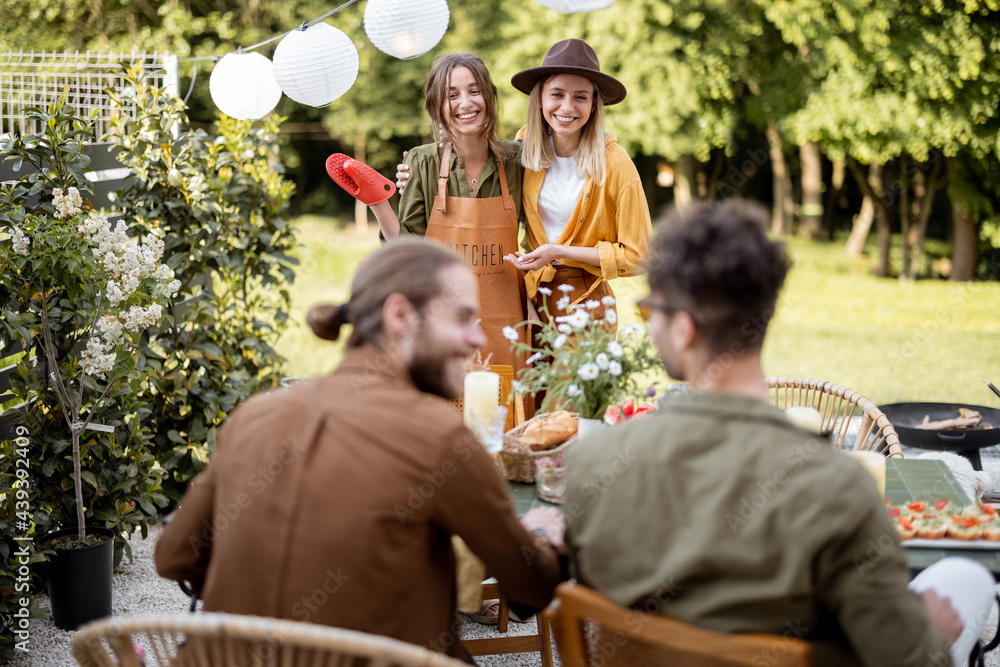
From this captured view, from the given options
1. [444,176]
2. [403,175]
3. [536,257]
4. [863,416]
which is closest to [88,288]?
[403,175]

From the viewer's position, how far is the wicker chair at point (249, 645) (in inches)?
47.4

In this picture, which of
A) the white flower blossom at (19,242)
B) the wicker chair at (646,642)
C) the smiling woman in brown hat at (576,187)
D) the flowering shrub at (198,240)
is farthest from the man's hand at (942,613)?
the flowering shrub at (198,240)

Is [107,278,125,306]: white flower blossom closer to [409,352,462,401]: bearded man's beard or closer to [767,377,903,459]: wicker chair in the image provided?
[409,352,462,401]: bearded man's beard

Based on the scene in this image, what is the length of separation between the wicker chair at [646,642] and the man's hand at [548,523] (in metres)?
0.21

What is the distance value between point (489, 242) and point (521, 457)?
115cm

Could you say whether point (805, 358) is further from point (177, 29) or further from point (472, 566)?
point (177, 29)

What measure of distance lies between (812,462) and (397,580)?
667 millimetres

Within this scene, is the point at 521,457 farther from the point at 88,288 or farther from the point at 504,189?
the point at 88,288

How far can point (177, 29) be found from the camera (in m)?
13.3

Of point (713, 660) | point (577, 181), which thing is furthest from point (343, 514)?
point (577, 181)

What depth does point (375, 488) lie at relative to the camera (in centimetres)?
140

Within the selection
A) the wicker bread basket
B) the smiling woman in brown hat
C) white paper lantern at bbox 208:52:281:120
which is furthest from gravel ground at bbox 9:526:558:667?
white paper lantern at bbox 208:52:281:120

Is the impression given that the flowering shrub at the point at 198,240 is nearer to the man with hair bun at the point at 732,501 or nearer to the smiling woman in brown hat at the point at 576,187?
the smiling woman in brown hat at the point at 576,187

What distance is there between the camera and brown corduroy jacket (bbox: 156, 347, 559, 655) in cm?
141
